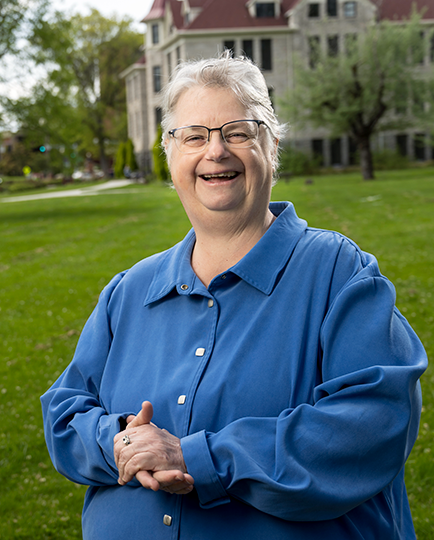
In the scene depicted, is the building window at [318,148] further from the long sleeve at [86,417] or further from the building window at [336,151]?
the long sleeve at [86,417]

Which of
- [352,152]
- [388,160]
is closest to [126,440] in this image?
[388,160]

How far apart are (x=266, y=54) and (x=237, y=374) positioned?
45.6 meters

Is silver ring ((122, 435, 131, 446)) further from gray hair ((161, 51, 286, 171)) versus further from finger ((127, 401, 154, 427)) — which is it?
gray hair ((161, 51, 286, 171))

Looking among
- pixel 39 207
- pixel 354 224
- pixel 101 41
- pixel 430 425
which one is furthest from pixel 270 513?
pixel 101 41

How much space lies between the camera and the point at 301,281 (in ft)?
7.38

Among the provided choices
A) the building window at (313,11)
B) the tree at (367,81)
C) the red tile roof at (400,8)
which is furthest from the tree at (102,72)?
the tree at (367,81)

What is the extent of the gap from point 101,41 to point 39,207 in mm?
47178

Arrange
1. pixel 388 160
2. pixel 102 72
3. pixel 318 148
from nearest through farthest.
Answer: pixel 388 160, pixel 318 148, pixel 102 72

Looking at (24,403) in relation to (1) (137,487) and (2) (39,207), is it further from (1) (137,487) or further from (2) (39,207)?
(2) (39,207)

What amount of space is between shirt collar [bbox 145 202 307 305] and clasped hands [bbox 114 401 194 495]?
573mm

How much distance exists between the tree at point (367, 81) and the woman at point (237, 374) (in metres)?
29.1

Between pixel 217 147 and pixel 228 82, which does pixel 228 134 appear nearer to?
pixel 217 147

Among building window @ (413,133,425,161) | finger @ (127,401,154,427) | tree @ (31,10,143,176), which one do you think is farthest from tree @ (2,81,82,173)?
tree @ (31,10,143,176)

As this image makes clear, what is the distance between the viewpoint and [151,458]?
202cm
